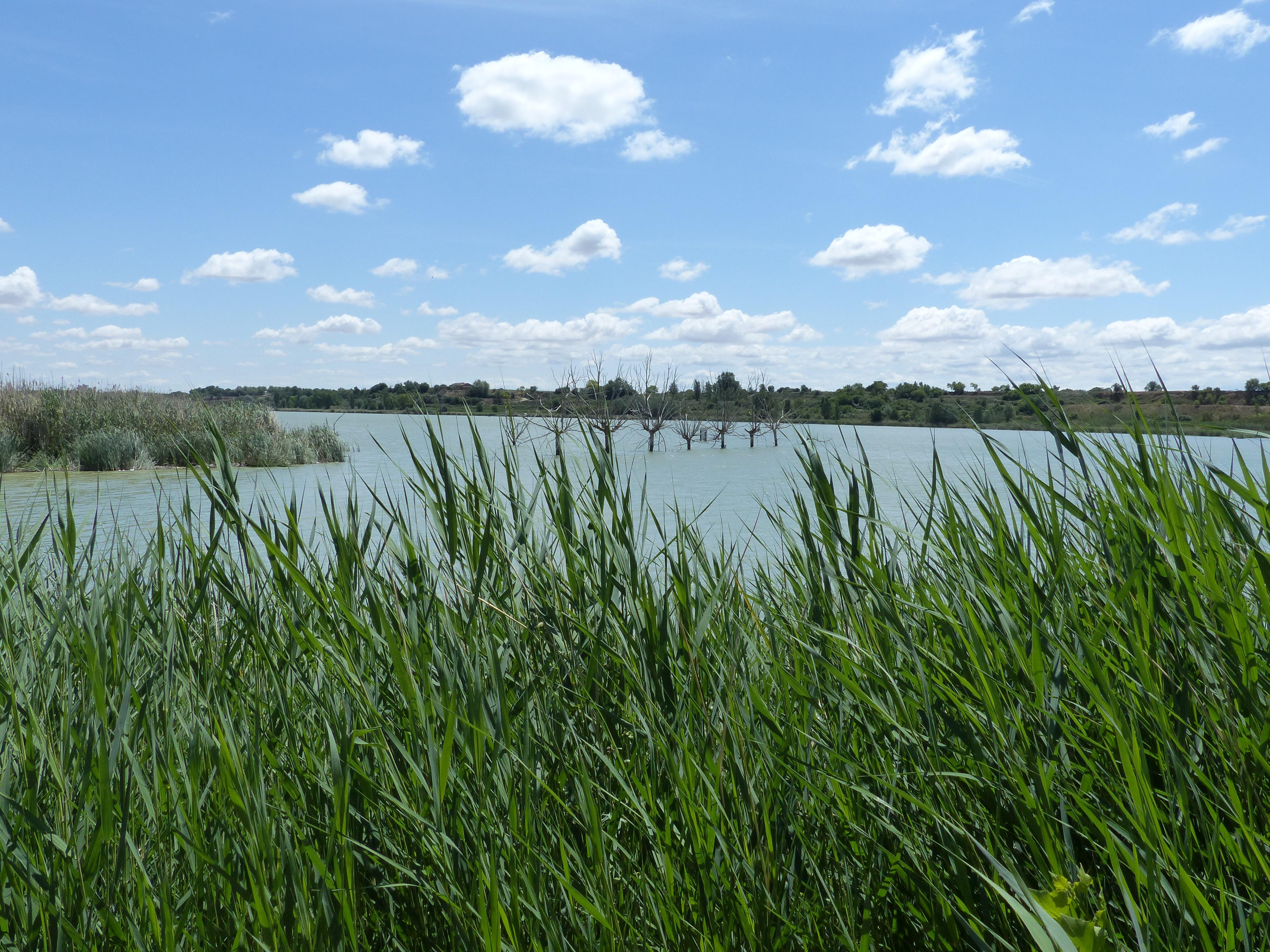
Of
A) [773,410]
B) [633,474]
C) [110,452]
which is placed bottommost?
[110,452]

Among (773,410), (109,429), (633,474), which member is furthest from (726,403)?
(633,474)

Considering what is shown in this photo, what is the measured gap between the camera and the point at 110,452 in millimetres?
17719

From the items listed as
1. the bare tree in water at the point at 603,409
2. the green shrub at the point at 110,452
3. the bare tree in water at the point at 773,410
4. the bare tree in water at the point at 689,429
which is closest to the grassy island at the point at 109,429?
the green shrub at the point at 110,452

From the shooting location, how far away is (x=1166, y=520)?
130 cm

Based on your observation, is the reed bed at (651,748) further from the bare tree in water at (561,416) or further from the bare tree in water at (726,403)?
the bare tree in water at (726,403)

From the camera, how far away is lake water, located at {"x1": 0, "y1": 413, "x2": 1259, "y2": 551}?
2.09 metres

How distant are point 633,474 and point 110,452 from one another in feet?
54.7

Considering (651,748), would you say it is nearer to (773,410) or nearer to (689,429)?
(689,429)

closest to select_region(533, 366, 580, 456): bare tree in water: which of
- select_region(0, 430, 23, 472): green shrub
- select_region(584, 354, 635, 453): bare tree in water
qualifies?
select_region(584, 354, 635, 453): bare tree in water

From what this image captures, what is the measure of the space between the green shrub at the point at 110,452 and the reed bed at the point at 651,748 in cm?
1855

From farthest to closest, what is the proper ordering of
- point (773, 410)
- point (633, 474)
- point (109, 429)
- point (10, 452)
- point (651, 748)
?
point (773, 410), point (109, 429), point (10, 452), point (633, 474), point (651, 748)

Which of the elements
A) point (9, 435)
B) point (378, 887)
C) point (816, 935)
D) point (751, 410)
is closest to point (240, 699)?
point (378, 887)

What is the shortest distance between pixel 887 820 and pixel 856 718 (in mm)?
206

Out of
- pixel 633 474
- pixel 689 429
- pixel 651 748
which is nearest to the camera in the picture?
pixel 651 748
